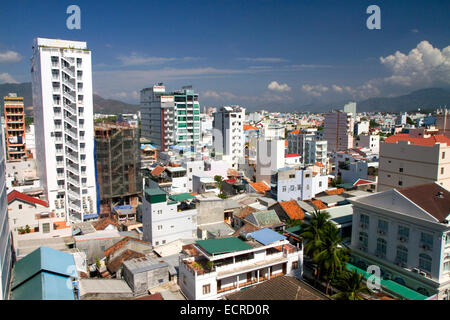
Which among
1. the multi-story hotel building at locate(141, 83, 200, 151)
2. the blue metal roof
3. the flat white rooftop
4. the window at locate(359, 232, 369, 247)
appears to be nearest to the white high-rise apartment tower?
the flat white rooftop

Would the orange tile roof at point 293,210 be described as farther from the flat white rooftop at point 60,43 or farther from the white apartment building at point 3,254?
the flat white rooftop at point 60,43

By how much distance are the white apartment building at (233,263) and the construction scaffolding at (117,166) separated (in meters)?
10.1

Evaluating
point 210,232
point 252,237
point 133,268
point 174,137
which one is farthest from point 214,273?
point 174,137

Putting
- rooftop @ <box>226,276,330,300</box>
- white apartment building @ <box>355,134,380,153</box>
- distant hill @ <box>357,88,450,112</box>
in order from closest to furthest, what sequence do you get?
rooftop @ <box>226,276,330,300</box>
distant hill @ <box>357,88,450,112</box>
white apartment building @ <box>355,134,380,153</box>

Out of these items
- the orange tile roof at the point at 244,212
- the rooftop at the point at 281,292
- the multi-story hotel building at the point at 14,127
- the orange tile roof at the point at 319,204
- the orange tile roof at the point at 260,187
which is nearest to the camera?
the rooftop at the point at 281,292

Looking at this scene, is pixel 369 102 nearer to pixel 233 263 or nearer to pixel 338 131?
pixel 338 131

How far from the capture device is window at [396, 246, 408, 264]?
9.13m

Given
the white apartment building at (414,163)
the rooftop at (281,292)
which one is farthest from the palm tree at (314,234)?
the white apartment building at (414,163)

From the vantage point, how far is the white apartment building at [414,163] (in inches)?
530

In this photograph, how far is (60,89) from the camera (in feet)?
53.4

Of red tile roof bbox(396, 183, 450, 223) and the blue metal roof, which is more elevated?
red tile roof bbox(396, 183, 450, 223)

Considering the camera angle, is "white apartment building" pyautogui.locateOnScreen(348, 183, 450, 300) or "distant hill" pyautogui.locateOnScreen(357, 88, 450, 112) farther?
→ "distant hill" pyautogui.locateOnScreen(357, 88, 450, 112)

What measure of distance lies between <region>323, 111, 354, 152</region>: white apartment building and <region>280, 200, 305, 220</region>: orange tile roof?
25492 mm

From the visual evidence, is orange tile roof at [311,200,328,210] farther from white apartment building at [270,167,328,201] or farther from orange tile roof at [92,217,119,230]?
orange tile roof at [92,217,119,230]
